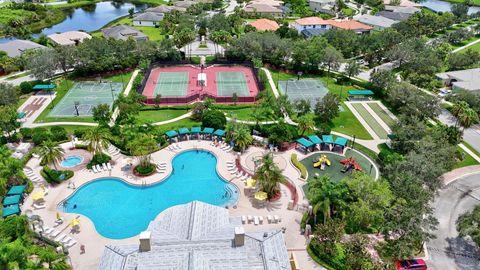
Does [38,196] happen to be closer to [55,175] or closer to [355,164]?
[55,175]

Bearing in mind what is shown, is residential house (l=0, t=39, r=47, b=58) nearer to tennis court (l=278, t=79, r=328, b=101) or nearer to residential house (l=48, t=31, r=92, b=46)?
residential house (l=48, t=31, r=92, b=46)

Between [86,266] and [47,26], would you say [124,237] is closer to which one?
[86,266]

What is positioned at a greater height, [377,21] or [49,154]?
[377,21]

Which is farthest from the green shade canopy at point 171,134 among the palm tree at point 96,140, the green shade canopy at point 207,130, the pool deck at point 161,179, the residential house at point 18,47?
the residential house at point 18,47

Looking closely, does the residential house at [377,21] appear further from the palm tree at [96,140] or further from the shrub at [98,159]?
the shrub at [98,159]

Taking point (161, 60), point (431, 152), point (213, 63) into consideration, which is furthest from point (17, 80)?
point (431, 152)

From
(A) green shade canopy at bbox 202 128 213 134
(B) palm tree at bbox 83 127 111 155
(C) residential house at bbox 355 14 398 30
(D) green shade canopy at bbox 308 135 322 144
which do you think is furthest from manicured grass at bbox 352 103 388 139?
(C) residential house at bbox 355 14 398 30

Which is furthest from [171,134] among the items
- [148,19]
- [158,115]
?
[148,19]
